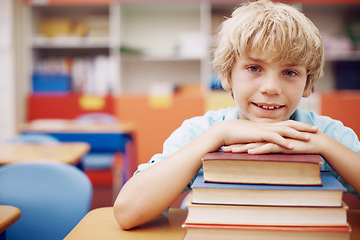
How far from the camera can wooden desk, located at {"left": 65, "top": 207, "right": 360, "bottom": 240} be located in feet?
2.30

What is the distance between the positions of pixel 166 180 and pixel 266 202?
24 centimetres

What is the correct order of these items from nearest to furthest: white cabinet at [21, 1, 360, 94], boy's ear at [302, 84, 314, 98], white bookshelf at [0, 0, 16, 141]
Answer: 1. boy's ear at [302, 84, 314, 98]
2. white bookshelf at [0, 0, 16, 141]
3. white cabinet at [21, 1, 360, 94]

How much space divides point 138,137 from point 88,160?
0.80 meters

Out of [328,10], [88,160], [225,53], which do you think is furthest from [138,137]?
[225,53]

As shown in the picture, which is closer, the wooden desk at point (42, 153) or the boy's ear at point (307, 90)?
the boy's ear at point (307, 90)

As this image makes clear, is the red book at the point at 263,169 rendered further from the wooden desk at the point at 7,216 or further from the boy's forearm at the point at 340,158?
the wooden desk at the point at 7,216

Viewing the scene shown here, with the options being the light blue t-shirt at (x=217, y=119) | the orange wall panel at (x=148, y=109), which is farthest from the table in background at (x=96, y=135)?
the light blue t-shirt at (x=217, y=119)

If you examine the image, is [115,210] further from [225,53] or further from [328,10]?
[328,10]

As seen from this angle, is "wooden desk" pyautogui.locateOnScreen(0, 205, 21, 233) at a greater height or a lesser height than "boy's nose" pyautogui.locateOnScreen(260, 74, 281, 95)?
lesser

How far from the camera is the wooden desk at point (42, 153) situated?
1.93m

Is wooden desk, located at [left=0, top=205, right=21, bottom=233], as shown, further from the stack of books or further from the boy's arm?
the stack of books

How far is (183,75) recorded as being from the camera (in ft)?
14.6

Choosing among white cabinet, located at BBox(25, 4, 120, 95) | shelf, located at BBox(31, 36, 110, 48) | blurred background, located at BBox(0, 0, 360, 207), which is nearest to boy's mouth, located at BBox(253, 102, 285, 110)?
blurred background, located at BBox(0, 0, 360, 207)

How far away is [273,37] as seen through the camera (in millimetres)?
723
